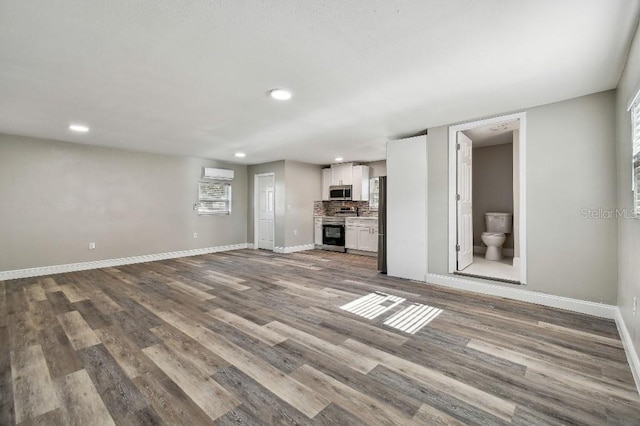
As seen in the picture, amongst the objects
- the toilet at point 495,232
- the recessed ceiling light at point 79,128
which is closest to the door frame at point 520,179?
the toilet at point 495,232

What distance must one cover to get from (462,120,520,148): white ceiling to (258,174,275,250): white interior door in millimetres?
4665

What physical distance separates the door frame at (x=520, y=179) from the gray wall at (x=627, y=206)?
77 cm

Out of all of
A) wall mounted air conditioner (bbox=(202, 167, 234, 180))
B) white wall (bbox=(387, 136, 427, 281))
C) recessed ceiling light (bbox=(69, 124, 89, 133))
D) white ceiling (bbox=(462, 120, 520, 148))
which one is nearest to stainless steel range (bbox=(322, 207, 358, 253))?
white wall (bbox=(387, 136, 427, 281))

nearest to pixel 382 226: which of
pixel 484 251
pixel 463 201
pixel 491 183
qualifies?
pixel 463 201

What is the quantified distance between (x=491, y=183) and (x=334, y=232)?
3.70 metres

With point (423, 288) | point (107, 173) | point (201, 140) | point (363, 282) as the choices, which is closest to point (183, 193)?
point (107, 173)

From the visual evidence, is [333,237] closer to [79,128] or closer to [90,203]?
[90,203]

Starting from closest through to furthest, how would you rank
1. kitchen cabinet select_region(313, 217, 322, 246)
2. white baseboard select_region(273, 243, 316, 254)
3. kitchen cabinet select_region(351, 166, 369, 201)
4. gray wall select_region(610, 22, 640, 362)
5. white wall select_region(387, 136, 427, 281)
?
gray wall select_region(610, 22, 640, 362) → white wall select_region(387, 136, 427, 281) → white baseboard select_region(273, 243, 316, 254) → kitchen cabinet select_region(351, 166, 369, 201) → kitchen cabinet select_region(313, 217, 322, 246)

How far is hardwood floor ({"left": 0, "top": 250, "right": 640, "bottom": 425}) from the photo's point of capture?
1581mm

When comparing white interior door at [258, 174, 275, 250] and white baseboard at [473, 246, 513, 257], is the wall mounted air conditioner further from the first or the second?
white baseboard at [473, 246, 513, 257]

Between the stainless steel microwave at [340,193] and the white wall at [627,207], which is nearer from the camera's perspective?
the white wall at [627,207]

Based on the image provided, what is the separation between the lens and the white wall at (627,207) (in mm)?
1919

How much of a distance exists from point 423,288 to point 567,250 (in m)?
1.65

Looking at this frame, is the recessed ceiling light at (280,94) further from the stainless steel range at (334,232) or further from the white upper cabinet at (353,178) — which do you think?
the stainless steel range at (334,232)
